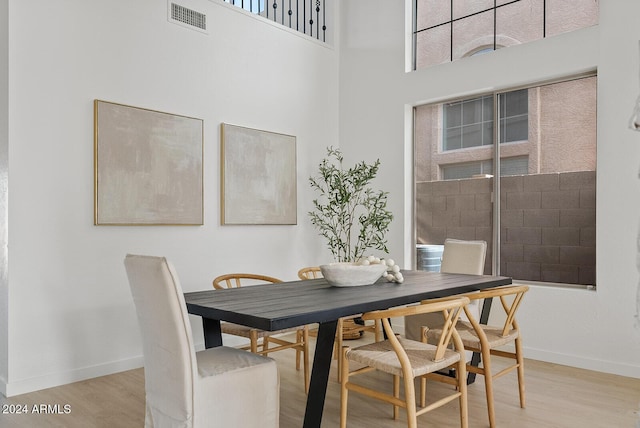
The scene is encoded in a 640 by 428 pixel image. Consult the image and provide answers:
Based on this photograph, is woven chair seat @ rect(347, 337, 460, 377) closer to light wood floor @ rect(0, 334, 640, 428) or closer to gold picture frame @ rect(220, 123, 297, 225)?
light wood floor @ rect(0, 334, 640, 428)

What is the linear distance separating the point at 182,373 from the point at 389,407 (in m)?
1.49

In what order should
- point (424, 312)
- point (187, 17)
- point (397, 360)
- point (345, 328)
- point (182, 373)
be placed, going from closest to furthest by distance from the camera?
1. point (182, 373)
2. point (424, 312)
3. point (397, 360)
4. point (345, 328)
5. point (187, 17)

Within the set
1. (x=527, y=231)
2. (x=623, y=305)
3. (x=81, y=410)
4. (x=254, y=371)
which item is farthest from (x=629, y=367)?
(x=81, y=410)

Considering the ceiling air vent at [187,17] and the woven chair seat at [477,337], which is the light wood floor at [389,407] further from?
the ceiling air vent at [187,17]

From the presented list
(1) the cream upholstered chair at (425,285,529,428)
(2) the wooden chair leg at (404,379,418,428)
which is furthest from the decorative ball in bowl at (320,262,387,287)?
(2) the wooden chair leg at (404,379,418,428)

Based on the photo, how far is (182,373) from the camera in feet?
6.73

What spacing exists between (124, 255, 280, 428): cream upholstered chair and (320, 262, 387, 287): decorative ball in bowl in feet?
2.57

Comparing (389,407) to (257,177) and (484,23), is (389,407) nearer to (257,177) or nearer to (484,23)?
(257,177)

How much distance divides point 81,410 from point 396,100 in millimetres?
3871

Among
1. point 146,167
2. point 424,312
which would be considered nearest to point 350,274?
point 424,312

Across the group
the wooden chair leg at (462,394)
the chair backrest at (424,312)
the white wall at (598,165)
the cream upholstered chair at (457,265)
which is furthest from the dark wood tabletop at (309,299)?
the white wall at (598,165)

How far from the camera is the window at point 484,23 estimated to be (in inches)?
166

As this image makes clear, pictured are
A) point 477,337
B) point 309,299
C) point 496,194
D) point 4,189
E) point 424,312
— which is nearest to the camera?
point 424,312

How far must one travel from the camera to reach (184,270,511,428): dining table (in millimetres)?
2160
